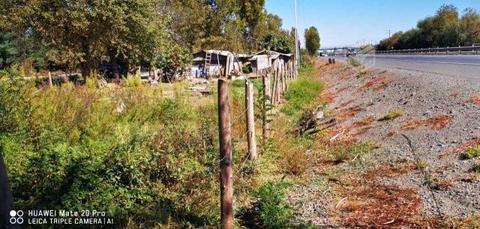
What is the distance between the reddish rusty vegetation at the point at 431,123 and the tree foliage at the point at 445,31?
5289 cm

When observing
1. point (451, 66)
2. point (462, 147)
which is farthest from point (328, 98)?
point (462, 147)

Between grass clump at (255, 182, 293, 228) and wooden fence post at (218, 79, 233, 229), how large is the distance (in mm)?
596

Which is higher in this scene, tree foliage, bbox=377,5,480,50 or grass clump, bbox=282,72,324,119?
tree foliage, bbox=377,5,480,50

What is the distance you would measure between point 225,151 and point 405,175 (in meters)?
3.82

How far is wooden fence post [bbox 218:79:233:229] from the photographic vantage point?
4.16m

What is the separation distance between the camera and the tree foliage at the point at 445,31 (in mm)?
58500

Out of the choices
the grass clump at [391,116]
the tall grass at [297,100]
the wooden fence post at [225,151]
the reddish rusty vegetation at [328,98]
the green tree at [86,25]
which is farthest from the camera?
the green tree at [86,25]

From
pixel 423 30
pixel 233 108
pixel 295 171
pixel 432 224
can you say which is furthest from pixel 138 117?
pixel 423 30

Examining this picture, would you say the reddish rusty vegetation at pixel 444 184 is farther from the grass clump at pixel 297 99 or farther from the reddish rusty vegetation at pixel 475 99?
the grass clump at pixel 297 99

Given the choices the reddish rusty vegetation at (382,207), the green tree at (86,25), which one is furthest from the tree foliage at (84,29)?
the reddish rusty vegetation at (382,207)

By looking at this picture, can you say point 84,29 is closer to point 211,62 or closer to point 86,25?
point 86,25

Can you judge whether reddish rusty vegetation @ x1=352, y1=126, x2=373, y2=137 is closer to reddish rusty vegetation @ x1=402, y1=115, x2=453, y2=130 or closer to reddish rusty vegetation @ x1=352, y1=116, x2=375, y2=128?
reddish rusty vegetation @ x1=352, y1=116, x2=375, y2=128

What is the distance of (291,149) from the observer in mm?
7914

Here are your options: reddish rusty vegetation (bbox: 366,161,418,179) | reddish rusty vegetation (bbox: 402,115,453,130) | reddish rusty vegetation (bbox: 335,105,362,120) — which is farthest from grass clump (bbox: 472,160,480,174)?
reddish rusty vegetation (bbox: 335,105,362,120)
